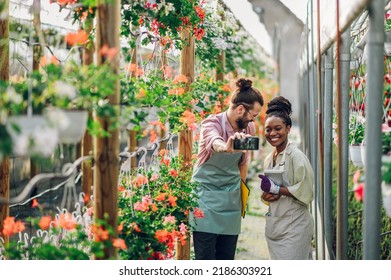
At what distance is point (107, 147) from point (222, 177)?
160cm

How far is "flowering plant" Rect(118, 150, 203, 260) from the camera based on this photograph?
10.6 feet

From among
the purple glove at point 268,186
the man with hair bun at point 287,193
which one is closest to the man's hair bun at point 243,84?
the man with hair bun at point 287,193

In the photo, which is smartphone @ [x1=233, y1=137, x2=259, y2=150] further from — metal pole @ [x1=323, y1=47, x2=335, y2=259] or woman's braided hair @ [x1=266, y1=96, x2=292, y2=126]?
metal pole @ [x1=323, y1=47, x2=335, y2=259]

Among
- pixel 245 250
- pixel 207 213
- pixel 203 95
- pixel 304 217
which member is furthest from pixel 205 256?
pixel 245 250

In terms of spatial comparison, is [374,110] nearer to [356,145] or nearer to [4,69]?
[356,145]

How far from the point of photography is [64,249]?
260cm

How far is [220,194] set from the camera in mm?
4074

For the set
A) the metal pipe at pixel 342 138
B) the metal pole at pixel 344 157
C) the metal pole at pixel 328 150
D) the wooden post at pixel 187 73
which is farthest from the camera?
the wooden post at pixel 187 73

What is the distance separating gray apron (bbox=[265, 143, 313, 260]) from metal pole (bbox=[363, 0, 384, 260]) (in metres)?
1.43

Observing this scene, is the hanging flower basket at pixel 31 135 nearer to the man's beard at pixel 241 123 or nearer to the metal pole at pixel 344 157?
the metal pole at pixel 344 157

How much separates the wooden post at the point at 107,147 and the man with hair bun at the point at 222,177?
137 cm

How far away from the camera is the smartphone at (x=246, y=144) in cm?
351

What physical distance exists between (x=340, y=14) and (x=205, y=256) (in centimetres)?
156

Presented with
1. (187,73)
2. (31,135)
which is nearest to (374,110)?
(31,135)
